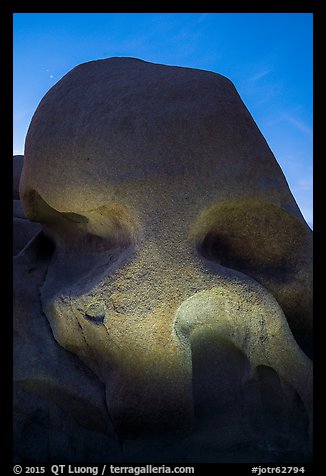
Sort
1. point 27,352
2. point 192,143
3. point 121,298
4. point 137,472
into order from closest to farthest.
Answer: point 137,472, point 121,298, point 192,143, point 27,352

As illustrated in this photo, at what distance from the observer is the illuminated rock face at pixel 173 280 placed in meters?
1.90

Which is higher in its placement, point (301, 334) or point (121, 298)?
point (121, 298)

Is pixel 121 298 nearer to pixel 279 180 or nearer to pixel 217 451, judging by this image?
pixel 217 451

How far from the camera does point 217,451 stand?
194 centimetres

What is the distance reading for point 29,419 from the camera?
A: 2127mm

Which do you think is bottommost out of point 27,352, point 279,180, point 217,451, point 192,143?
point 217,451

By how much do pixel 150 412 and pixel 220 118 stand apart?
1449 millimetres

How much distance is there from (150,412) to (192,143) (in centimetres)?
128

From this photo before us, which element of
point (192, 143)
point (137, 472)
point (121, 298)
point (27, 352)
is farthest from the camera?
point (27, 352)

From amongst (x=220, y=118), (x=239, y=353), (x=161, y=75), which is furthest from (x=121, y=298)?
(x=161, y=75)

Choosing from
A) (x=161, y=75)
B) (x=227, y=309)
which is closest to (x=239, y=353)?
(x=227, y=309)

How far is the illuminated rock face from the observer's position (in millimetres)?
1902

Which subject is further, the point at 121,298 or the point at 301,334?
the point at 301,334

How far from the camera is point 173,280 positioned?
6.14 feet
